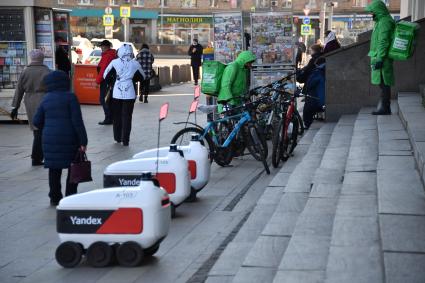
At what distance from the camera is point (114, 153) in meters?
11.7

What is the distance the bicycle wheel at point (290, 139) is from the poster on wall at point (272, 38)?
3.93 meters

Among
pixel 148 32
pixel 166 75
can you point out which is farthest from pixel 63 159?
pixel 148 32

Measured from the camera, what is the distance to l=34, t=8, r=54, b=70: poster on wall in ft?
54.2

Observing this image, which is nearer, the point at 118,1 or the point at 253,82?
the point at 253,82

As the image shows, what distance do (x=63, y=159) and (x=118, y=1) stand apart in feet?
191

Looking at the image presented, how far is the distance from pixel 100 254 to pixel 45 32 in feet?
38.8

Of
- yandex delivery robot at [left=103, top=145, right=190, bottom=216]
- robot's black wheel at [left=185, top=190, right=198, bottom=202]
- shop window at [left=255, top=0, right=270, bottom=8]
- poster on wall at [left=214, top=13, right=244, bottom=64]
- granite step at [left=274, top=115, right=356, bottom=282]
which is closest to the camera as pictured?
granite step at [left=274, top=115, right=356, bottom=282]

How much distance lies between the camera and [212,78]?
12.4 meters

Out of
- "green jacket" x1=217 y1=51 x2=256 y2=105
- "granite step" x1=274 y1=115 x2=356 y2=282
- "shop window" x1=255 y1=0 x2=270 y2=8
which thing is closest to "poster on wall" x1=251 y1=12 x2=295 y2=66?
"green jacket" x1=217 y1=51 x2=256 y2=105

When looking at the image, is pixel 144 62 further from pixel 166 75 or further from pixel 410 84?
pixel 410 84

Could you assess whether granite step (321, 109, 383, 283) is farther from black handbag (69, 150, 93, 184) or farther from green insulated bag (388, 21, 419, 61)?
black handbag (69, 150, 93, 184)

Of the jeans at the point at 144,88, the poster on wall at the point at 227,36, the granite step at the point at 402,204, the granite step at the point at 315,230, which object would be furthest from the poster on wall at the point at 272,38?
the jeans at the point at 144,88

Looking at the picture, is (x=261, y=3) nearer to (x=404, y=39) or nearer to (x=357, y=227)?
(x=404, y=39)

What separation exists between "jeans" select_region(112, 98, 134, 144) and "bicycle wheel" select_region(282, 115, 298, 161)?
3168 millimetres
